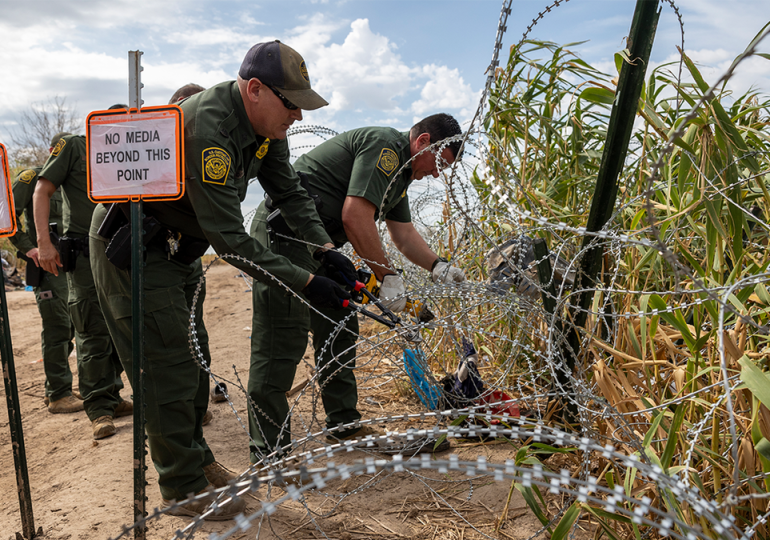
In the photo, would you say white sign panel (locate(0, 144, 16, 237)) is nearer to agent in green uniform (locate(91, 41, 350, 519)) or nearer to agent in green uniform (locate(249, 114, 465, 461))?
agent in green uniform (locate(91, 41, 350, 519))

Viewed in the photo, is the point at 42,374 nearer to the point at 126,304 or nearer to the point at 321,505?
the point at 126,304

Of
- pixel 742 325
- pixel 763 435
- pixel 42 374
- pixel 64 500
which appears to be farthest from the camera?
pixel 42 374

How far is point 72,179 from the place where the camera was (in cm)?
344

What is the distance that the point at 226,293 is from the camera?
33.6ft

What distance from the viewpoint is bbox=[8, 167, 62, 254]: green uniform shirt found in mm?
3951

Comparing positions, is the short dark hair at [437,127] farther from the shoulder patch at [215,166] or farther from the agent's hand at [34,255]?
the agent's hand at [34,255]

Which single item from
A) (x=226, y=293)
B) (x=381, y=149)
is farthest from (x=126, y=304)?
(x=226, y=293)

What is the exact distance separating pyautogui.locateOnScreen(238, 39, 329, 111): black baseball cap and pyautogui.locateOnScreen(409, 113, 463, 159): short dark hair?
2.94 feet

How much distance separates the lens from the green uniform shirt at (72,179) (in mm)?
3357

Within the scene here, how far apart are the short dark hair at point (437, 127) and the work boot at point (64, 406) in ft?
10.5

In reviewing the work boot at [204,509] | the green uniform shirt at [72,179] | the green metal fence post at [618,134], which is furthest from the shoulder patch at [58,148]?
the green metal fence post at [618,134]

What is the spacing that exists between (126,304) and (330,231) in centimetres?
126

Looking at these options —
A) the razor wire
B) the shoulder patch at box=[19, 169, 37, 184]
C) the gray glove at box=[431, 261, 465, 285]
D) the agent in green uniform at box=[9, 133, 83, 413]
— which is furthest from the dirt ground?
the shoulder patch at box=[19, 169, 37, 184]

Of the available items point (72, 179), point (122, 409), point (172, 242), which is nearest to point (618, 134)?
point (172, 242)
